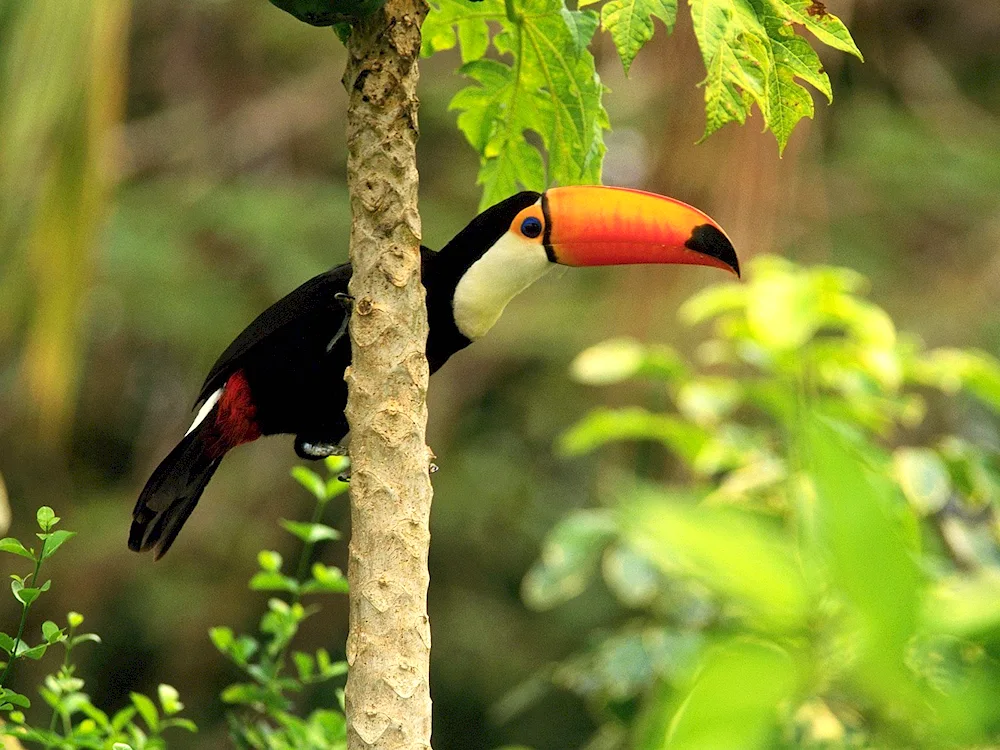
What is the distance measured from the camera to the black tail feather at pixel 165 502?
2.08 meters

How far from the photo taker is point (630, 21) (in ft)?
4.16

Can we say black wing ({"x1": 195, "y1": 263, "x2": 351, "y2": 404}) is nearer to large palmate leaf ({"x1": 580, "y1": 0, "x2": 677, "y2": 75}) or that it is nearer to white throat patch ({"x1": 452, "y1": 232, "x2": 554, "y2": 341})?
white throat patch ({"x1": 452, "y1": 232, "x2": 554, "y2": 341})

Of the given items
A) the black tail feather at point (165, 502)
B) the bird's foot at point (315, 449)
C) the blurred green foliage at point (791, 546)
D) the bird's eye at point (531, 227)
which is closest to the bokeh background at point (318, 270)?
the blurred green foliage at point (791, 546)

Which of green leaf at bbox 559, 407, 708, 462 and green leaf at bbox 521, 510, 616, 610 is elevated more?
green leaf at bbox 559, 407, 708, 462

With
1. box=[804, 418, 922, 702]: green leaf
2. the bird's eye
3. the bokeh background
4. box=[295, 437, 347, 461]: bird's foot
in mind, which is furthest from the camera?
the bokeh background

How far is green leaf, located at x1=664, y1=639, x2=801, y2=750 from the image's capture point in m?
0.47

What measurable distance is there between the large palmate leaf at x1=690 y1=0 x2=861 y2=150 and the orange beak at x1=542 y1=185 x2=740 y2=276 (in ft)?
1.41

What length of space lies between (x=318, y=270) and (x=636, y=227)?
14.9 ft

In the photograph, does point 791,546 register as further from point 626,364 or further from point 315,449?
point 626,364

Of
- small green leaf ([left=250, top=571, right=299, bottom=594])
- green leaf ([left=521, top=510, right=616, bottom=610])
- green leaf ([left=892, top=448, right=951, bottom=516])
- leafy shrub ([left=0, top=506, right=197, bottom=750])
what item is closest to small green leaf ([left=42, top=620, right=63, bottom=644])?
leafy shrub ([left=0, top=506, right=197, bottom=750])

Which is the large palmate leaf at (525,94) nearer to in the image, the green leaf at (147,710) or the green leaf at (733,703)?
the green leaf at (147,710)

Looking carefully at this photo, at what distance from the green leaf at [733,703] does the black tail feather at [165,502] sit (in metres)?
1.69

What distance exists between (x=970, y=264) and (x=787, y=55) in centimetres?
634

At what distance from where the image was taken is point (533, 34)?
153 centimetres
